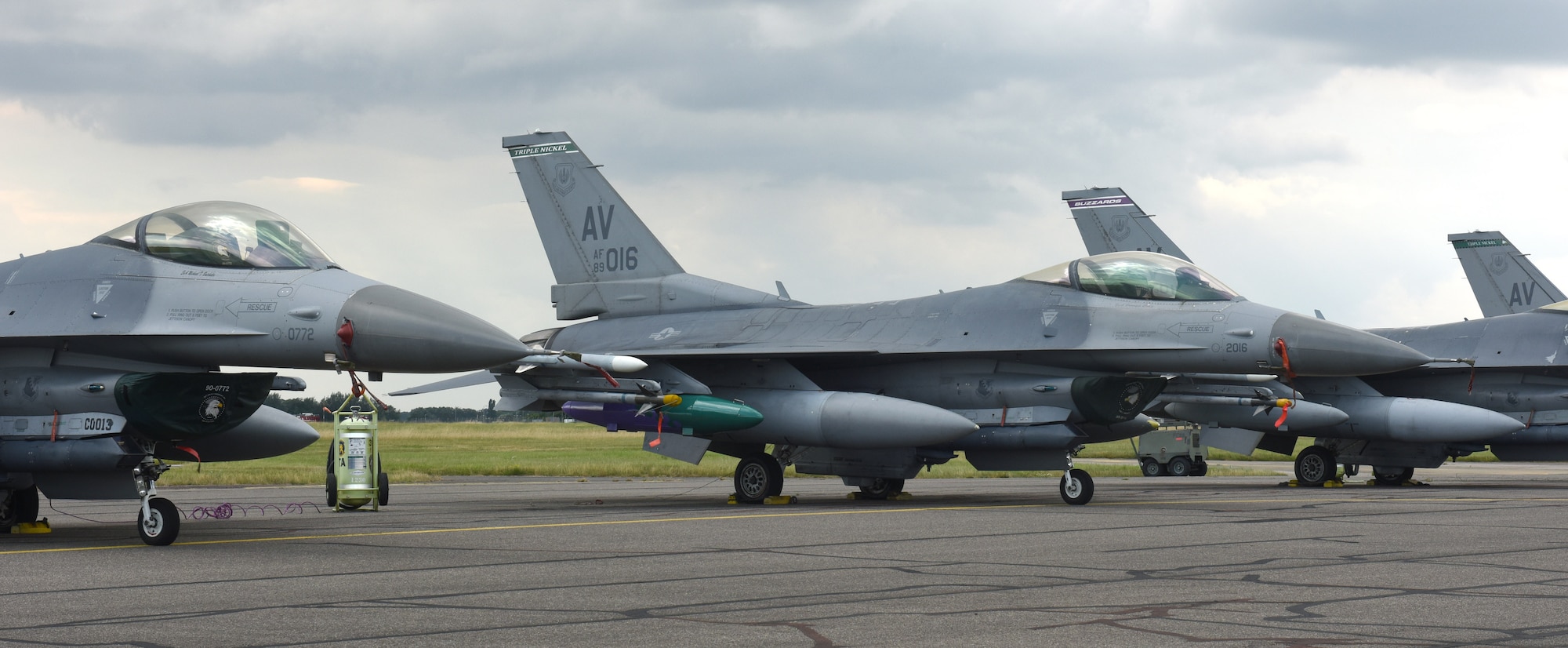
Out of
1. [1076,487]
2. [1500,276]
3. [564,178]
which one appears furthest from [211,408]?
[1500,276]

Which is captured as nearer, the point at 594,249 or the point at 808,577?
the point at 808,577

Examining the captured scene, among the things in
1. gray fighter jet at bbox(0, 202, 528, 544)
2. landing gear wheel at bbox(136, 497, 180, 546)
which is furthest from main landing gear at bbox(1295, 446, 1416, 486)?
landing gear wheel at bbox(136, 497, 180, 546)

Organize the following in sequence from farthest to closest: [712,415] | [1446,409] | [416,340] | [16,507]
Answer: [1446,409] → [712,415] → [16,507] → [416,340]

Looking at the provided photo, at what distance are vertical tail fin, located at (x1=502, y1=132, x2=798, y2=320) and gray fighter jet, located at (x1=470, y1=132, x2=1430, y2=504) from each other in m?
0.69

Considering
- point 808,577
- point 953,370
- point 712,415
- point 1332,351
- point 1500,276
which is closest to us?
point 808,577

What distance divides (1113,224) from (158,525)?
816 inches

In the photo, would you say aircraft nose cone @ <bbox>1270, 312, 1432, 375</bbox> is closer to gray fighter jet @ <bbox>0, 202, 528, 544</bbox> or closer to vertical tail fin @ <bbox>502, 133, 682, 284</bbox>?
vertical tail fin @ <bbox>502, 133, 682, 284</bbox>

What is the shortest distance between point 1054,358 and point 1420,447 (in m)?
9.44

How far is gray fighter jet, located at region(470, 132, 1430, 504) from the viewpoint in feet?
49.9

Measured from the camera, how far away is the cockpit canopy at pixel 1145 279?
51.2ft

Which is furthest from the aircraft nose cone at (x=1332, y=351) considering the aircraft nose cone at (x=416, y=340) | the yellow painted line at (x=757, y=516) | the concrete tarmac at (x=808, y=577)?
the aircraft nose cone at (x=416, y=340)

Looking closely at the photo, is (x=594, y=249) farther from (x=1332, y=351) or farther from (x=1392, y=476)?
(x=1392, y=476)

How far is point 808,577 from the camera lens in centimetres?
852

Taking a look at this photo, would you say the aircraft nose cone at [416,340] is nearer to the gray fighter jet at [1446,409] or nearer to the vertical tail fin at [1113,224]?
the gray fighter jet at [1446,409]
